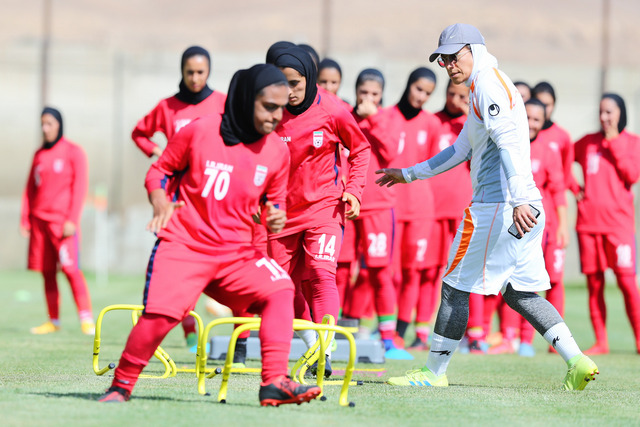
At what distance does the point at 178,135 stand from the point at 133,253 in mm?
23979

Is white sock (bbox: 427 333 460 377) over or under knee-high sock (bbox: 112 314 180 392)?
under

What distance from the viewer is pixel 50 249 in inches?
472

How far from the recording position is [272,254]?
24.1ft

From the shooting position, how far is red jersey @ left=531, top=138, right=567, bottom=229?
10.3m

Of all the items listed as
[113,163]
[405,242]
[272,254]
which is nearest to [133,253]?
[113,163]

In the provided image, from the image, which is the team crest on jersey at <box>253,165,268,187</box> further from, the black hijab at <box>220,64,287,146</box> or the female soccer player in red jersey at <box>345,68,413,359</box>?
the female soccer player in red jersey at <box>345,68,413,359</box>

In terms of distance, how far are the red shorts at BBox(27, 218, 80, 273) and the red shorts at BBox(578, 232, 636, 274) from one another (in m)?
5.79

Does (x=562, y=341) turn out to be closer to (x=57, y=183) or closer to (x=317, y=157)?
(x=317, y=157)

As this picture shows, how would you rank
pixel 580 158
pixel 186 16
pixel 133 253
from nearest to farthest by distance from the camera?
pixel 580 158
pixel 133 253
pixel 186 16

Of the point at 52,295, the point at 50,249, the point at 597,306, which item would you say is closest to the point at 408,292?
the point at 597,306

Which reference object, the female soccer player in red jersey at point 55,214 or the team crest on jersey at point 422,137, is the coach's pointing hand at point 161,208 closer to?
the team crest on jersey at point 422,137

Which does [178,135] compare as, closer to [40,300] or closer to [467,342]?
[467,342]

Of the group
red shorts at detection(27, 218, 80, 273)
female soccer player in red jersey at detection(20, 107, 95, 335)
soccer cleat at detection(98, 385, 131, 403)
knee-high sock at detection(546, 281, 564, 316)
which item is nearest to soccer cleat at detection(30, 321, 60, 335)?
female soccer player in red jersey at detection(20, 107, 95, 335)

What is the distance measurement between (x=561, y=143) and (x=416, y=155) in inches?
60.7
